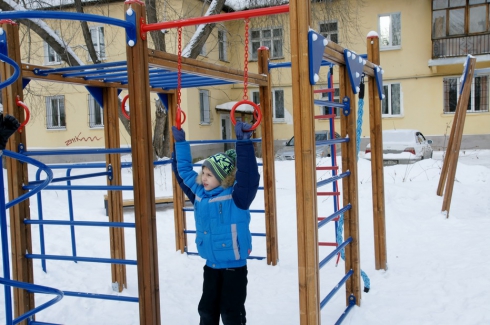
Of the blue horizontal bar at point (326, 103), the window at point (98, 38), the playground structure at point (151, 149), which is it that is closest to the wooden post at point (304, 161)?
the playground structure at point (151, 149)

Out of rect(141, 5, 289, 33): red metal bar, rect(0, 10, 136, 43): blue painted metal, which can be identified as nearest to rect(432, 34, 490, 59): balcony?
rect(141, 5, 289, 33): red metal bar

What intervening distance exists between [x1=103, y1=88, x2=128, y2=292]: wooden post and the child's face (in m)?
1.71

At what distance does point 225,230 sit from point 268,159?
2.40 m

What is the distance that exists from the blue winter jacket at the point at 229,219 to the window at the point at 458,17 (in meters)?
17.1

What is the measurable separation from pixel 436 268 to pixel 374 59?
82.6 inches

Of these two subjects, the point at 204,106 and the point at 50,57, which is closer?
the point at 50,57

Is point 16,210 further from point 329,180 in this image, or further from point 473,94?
point 473,94

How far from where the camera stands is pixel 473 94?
1791 centimetres

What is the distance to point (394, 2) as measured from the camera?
18.2 meters

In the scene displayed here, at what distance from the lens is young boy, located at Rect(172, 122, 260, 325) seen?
275cm

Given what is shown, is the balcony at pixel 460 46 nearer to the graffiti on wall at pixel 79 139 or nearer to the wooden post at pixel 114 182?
the graffiti on wall at pixel 79 139

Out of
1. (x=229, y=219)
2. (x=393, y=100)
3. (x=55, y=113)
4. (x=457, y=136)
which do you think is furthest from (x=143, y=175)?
(x=55, y=113)

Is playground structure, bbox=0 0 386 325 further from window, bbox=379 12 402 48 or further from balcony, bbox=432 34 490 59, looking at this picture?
window, bbox=379 12 402 48

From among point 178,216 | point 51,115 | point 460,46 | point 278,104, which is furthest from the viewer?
point 278,104
